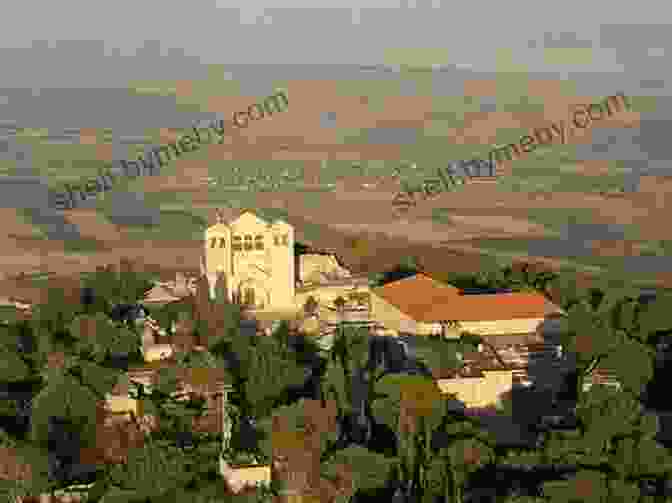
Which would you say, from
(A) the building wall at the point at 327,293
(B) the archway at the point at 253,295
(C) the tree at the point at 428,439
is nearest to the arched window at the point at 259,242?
(B) the archway at the point at 253,295

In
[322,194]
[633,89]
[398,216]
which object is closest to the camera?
[398,216]

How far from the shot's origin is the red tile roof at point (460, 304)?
26359 mm

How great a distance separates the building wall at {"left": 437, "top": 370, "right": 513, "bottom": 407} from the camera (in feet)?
74.0

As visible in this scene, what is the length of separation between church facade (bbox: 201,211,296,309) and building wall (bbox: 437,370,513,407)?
7.08m

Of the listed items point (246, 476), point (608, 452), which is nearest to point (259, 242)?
point (246, 476)

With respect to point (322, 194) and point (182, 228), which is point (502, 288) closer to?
point (182, 228)

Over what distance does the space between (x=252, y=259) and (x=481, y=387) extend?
789 cm

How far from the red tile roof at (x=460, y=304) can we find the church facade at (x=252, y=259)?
253 centimetres

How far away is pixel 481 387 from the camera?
22.7 metres

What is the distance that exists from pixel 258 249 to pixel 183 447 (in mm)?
9000

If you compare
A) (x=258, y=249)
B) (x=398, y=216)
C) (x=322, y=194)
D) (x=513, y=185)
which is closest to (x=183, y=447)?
(x=258, y=249)

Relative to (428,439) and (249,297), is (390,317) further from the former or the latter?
(428,439)

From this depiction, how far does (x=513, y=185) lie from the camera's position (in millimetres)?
71062

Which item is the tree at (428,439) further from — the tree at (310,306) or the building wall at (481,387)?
the tree at (310,306)
